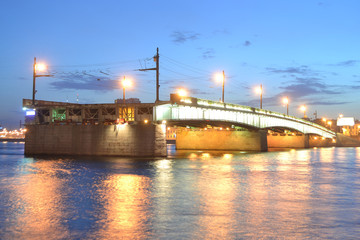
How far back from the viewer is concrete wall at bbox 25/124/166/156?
59719 millimetres

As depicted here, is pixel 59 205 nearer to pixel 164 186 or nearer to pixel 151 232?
pixel 151 232

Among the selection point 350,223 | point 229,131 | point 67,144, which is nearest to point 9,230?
point 350,223

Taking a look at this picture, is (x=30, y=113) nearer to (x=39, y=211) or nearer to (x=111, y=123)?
(x=111, y=123)

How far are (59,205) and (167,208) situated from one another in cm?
490

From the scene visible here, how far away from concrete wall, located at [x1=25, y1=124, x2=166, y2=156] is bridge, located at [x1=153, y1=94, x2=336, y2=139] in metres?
3.27

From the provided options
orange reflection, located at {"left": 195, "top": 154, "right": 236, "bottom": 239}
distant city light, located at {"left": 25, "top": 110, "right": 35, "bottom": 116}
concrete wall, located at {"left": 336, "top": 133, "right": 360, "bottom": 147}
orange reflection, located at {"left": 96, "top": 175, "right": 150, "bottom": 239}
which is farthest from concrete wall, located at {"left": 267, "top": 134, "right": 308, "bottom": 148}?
orange reflection, located at {"left": 96, "top": 175, "right": 150, "bottom": 239}

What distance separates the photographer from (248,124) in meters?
84.9

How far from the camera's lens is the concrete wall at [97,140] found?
59719 mm

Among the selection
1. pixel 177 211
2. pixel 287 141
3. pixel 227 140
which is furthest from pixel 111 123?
pixel 287 141

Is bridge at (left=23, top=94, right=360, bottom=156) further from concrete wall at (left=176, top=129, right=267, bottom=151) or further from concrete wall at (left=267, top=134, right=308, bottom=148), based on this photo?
concrete wall at (left=267, top=134, right=308, bottom=148)

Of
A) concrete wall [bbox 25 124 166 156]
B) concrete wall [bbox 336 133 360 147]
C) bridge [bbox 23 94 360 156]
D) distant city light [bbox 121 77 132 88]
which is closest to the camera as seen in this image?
concrete wall [bbox 25 124 166 156]

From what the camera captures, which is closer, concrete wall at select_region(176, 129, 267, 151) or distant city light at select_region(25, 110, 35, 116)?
distant city light at select_region(25, 110, 35, 116)

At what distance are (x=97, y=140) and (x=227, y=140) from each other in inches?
1610

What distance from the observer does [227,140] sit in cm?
9475
